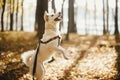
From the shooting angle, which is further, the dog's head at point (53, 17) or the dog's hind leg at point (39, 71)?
the dog's hind leg at point (39, 71)

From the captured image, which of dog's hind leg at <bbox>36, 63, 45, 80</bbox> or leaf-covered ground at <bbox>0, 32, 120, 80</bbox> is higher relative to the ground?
dog's hind leg at <bbox>36, 63, 45, 80</bbox>

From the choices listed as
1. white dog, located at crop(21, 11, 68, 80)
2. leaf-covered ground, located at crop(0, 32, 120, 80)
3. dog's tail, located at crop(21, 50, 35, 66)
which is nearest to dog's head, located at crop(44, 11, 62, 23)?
white dog, located at crop(21, 11, 68, 80)

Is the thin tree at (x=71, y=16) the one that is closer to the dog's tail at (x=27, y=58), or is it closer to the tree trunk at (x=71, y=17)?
the tree trunk at (x=71, y=17)

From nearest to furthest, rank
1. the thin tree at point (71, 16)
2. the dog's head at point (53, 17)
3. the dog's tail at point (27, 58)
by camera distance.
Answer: the dog's head at point (53, 17) < the dog's tail at point (27, 58) < the thin tree at point (71, 16)

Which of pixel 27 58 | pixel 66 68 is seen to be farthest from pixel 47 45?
pixel 66 68

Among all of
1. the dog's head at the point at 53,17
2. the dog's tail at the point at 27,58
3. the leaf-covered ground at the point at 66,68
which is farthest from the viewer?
the leaf-covered ground at the point at 66,68

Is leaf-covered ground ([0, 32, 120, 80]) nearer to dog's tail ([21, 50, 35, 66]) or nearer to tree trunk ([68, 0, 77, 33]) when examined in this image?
dog's tail ([21, 50, 35, 66])

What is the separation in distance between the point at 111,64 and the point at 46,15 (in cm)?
522

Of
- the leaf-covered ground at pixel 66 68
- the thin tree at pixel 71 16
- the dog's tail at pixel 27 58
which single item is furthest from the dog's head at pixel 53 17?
the thin tree at pixel 71 16

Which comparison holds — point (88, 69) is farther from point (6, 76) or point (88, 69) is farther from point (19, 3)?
point (19, 3)

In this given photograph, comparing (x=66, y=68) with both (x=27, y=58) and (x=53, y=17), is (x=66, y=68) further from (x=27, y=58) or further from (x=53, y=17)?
(x=53, y=17)

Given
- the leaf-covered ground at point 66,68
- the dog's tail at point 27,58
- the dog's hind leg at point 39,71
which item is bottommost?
the leaf-covered ground at point 66,68

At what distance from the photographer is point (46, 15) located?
286 inches

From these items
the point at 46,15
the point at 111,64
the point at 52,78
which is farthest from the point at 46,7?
the point at 46,15
